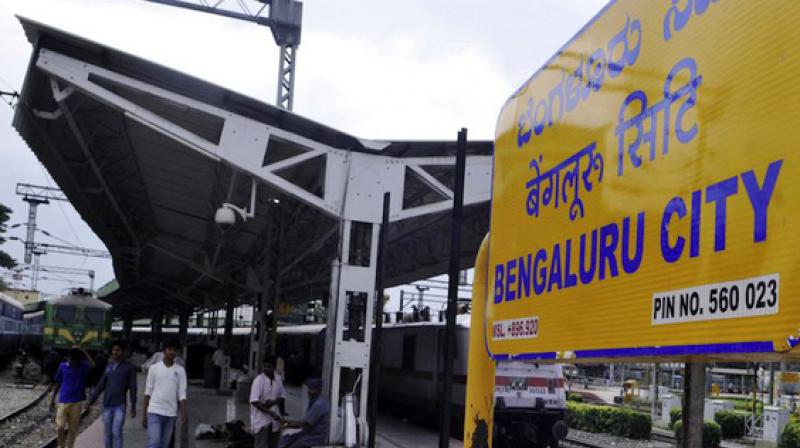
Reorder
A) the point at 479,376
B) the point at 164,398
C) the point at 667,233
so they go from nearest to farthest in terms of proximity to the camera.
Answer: the point at 667,233 < the point at 479,376 < the point at 164,398

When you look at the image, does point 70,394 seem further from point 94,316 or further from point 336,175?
point 94,316

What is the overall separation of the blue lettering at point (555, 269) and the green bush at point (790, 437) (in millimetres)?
18733

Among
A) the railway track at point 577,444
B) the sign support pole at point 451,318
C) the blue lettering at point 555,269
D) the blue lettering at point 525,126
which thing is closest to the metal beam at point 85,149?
the sign support pole at point 451,318

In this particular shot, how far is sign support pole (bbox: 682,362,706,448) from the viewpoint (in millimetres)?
2691

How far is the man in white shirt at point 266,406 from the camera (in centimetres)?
1044

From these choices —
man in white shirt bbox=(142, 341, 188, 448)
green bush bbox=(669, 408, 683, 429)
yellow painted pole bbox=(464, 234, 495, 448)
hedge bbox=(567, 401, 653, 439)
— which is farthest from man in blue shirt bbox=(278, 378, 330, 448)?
green bush bbox=(669, 408, 683, 429)

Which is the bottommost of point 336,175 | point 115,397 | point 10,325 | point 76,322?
point 10,325

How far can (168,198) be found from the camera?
19.3 m

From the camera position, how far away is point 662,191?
8.23 ft

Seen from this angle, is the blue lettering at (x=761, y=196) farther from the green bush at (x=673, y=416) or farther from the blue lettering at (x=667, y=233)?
the green bush at (x=673, y=416)

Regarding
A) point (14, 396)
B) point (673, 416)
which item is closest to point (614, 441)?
point (673, 416)

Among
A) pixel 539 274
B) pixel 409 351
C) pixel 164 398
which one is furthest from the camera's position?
pixel 409 351

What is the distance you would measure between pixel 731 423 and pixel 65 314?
890 inches

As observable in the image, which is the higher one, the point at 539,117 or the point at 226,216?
the point at 226,216
